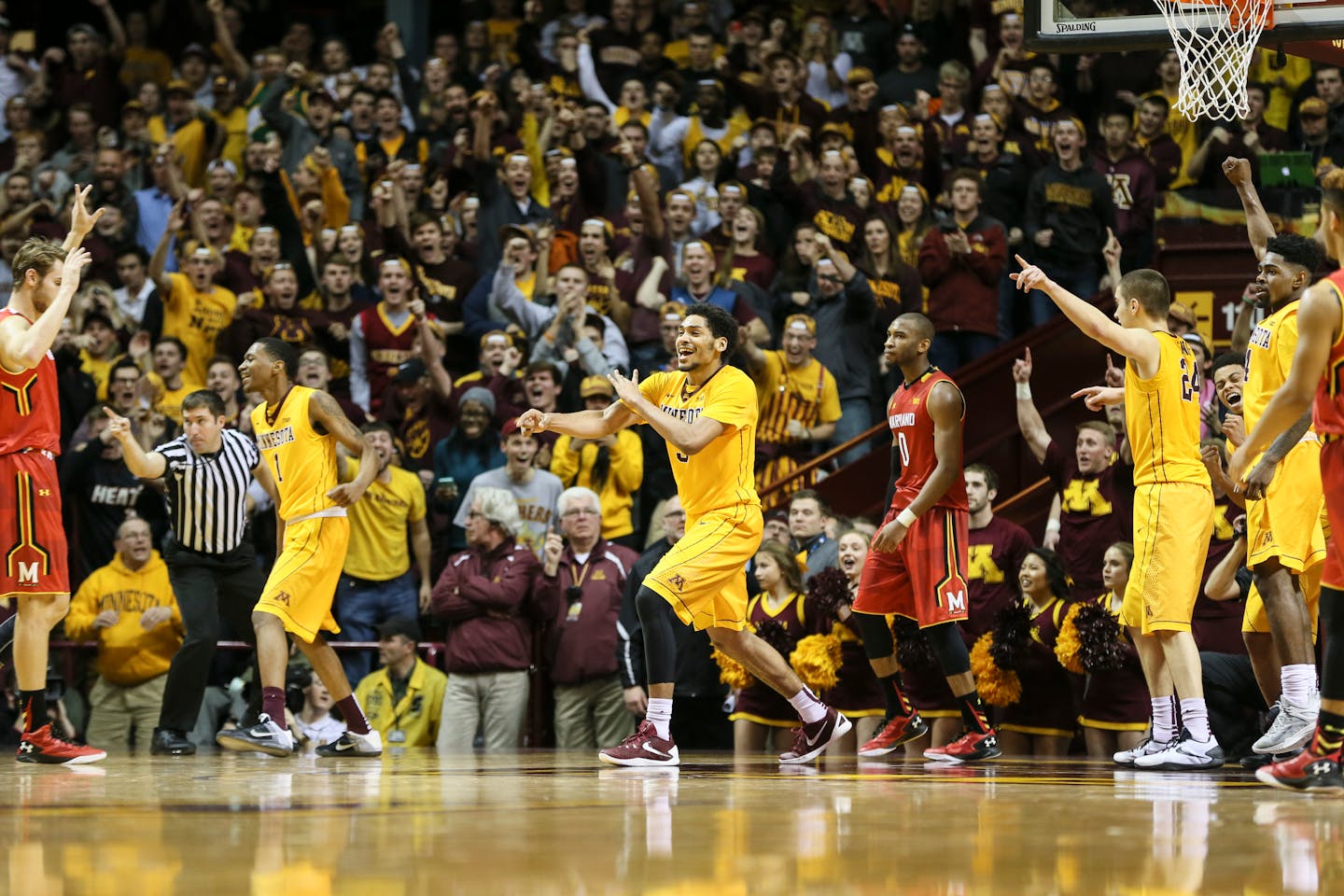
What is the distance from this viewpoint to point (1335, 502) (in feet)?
20.1

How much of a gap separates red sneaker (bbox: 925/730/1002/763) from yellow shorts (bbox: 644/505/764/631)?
1196 millimetres

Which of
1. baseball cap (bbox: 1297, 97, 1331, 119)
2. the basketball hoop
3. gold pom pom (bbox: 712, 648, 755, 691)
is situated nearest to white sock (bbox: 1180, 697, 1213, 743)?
the basketball hoop

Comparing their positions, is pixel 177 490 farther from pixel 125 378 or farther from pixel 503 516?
pixel 125 378

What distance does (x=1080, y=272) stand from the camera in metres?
13.5

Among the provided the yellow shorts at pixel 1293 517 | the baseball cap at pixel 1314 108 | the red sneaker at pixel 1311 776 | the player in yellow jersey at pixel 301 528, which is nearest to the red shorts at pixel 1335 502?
the red sneaker at pixel 1311 776

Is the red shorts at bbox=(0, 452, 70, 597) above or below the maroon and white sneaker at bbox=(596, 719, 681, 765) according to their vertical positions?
above

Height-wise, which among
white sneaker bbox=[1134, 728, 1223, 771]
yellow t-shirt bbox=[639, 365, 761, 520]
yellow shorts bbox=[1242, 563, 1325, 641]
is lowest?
white sneaker bbox=[1134, 728, 1223, 771]

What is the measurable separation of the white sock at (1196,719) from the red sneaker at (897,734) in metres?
1.52

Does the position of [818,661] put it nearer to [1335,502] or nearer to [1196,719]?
[1196,719]

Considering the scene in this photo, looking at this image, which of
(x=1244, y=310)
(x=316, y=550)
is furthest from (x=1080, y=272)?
(x=316, y=550)

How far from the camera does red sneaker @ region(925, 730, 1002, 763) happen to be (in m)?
8.59

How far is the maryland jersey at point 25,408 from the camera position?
8.45 m

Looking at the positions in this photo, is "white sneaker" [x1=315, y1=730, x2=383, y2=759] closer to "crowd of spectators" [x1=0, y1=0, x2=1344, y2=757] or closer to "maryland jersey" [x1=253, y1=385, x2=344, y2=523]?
"maryland jersey" [x1=253, y1=385, x2=344, y2=523]

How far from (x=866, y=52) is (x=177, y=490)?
896cm
